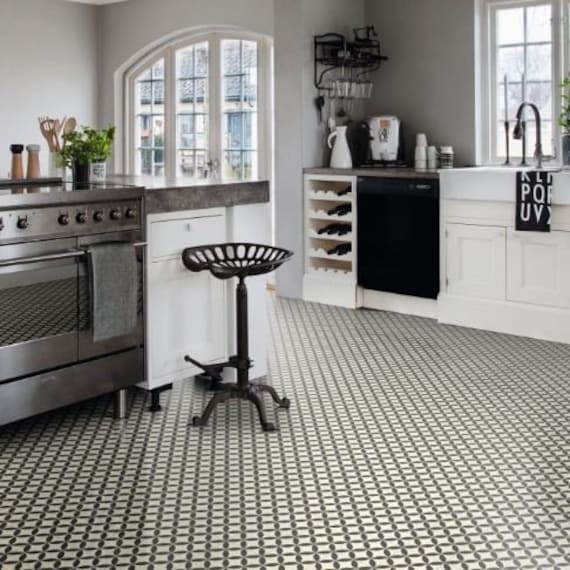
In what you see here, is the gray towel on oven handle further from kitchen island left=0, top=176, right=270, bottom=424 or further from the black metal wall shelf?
the black metal wall shelf

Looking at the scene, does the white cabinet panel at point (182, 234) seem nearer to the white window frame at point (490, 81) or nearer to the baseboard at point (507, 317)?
the baseboard at point (507, 317)

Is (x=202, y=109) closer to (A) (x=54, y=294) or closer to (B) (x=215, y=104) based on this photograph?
(B) (x=215, y=104)

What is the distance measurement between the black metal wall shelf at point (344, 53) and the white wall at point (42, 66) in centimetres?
266

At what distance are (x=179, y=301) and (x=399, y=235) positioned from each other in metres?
2.36

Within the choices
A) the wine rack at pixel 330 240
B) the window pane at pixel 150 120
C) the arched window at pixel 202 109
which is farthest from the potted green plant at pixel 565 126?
the window pane at pixel 150 120

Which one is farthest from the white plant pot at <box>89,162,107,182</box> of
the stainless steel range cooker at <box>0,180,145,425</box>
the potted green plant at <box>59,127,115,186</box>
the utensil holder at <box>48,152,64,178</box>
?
the stainless steel range cooker at <box>0,180,145,425</box>

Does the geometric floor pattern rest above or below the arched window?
below

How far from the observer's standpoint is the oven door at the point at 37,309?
10.6ft

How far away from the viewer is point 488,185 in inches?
209

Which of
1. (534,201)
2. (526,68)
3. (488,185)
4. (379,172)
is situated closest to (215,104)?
(379,172)

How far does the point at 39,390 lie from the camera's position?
133 inches

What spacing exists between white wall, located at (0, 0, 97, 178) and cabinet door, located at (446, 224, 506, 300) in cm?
378

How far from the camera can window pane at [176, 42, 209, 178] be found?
7.65m

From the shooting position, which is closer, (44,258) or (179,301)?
(44,258)
